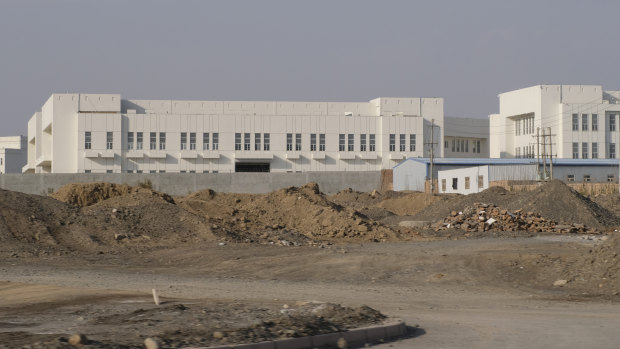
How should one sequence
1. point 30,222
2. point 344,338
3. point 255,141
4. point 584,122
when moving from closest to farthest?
point 344,338 < point 30,222 < point 255,141 < point 584,122

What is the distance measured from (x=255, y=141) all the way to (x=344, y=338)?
84999 mm

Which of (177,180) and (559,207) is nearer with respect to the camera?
(559,207)

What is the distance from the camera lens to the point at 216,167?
312 feet

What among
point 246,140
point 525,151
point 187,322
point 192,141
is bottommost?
point 187,322

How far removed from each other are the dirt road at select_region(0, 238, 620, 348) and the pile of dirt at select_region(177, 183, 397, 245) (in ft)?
16.5

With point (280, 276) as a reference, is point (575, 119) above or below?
above

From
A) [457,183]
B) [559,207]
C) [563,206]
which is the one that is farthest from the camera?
[457,183]

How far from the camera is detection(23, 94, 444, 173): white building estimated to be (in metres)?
93.2

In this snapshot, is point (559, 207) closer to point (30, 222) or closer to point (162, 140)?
point (30, 222)

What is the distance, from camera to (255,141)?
95.9m

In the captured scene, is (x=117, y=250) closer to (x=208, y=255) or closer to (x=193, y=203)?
(x=208, y=255)

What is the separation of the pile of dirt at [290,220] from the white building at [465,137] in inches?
2618

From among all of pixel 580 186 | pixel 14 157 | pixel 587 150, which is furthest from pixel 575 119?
pixel 14 157

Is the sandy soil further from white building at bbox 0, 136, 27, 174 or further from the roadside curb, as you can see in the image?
white building at bbox 0, 136, 27, 174
